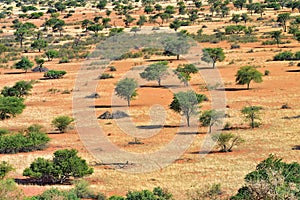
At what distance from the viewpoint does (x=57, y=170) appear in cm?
2683

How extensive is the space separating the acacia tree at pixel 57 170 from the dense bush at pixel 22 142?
596 centimetres

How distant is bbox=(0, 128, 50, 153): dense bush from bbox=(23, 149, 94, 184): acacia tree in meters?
5.96

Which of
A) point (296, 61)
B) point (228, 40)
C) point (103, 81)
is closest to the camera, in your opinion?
point (103, 81)

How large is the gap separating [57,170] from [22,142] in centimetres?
716

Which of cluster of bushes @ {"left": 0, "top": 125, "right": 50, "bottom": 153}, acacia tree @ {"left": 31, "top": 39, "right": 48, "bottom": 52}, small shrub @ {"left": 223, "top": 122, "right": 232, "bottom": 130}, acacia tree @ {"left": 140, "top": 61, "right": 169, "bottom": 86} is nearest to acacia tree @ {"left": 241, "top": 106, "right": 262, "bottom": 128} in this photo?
small shrub @ {"left": 223, "top": 122, "right": 232, "bottom": 130}

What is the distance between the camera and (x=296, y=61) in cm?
6369

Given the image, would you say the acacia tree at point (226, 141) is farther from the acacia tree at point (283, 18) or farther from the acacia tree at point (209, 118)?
the acacia tree at point (283, 18)

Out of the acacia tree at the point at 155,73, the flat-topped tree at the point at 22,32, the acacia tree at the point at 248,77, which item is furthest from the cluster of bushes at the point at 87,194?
the flat-topped tree at the point at 22,32

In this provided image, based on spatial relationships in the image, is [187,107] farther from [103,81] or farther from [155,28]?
[155,28]

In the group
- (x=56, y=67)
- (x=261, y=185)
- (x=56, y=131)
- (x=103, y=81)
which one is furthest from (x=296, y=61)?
(x=261, y=185)

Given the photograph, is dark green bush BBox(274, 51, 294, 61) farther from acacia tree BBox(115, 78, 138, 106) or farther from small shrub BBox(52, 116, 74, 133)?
small shrub BBox(52, 116, 74, 133)

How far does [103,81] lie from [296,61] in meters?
21.5

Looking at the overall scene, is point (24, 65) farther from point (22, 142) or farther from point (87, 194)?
point (87, 194)

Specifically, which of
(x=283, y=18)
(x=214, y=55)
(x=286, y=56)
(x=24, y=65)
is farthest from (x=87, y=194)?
(x=283, y=18)
